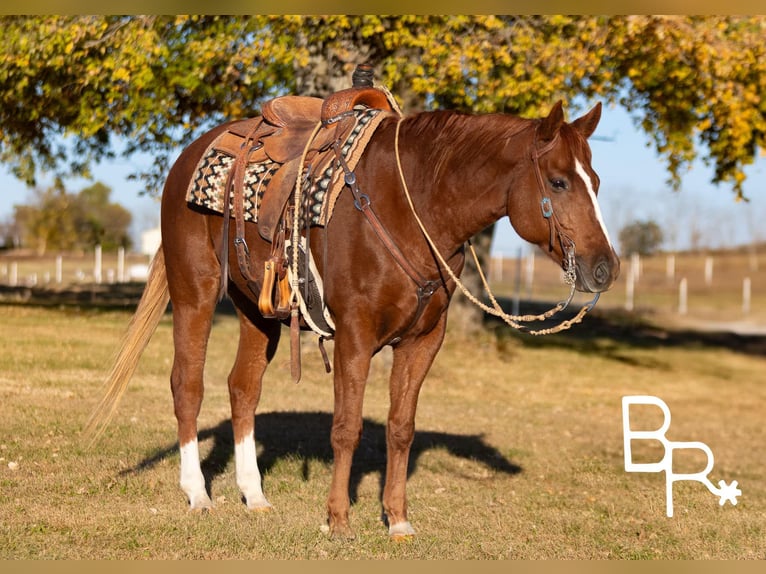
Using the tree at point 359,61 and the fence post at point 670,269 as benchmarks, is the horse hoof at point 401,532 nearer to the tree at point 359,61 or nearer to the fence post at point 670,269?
the tree at point 359,61

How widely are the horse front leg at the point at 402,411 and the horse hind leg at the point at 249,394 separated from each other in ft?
3.80

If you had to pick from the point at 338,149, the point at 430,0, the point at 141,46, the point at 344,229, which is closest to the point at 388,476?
the point at 344,229

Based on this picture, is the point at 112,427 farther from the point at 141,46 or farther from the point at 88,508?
the point at 141,46

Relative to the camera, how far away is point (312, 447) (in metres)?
8.88

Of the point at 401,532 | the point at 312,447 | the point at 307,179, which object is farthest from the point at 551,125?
the point at 312,447

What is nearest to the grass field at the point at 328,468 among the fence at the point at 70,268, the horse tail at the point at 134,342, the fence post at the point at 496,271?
the horse tail at the point at 134,342

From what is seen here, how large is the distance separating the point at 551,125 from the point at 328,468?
387 centimetres

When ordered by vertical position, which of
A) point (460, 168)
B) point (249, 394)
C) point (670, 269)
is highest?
point (460, 168)

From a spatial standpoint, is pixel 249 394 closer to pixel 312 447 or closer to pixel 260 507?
pixel 260 507

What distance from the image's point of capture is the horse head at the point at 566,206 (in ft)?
16.9

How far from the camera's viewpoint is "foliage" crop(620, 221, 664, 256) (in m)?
57.6

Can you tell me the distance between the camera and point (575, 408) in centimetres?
1468

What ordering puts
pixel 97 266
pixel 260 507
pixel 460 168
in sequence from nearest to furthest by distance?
pixel 460 168 < pixel 260 507 < pixel 97 266

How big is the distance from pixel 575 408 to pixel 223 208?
30.4 ft
